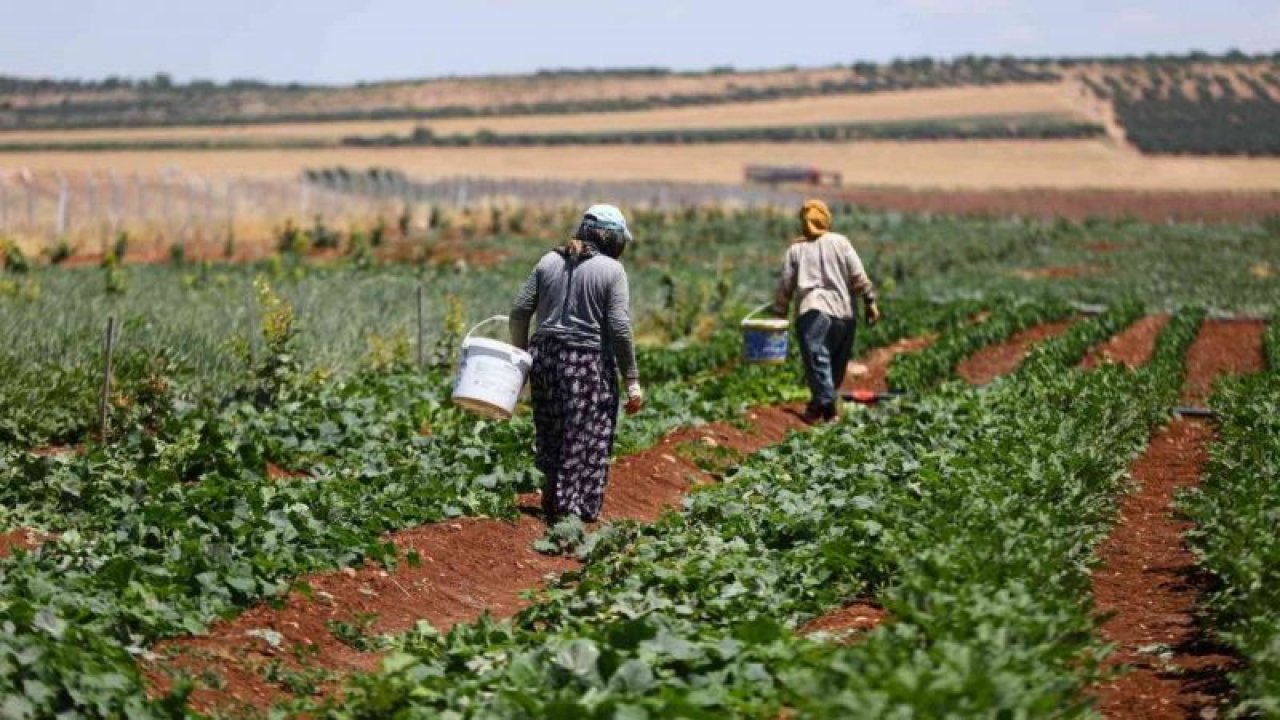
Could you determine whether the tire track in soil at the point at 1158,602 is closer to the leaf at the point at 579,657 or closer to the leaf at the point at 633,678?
the leaf at the point at 633,678

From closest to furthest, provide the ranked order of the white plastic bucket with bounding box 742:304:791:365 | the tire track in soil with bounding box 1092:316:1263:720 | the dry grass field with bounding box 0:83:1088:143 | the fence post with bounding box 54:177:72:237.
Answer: the tire track in soil with bounding box 1092:316:1263:720
the white plastic bucket with bounding box 742:304:791:365
the fence post with bounding box 54:177:72:237
the dry grass field with bounding box 0:83:1088:143

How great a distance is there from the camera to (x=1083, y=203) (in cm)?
6631

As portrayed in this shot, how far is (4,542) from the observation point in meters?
9.26

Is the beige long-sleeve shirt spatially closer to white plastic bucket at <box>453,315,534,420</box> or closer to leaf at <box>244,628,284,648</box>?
→ white plastic bucket at <box>453,315,534,420</box>

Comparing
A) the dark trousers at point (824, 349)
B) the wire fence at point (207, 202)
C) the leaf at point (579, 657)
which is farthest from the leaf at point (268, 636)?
the wire fence at point (207, 202)

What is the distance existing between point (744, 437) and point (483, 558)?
4.65m

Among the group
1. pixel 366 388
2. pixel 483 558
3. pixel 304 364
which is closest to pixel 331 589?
pixel 483 558

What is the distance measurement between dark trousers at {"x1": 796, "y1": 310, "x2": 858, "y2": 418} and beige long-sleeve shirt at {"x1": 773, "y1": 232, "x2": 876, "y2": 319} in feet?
0.25

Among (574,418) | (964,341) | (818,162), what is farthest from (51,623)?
(818,162)

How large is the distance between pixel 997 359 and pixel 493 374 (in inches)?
444

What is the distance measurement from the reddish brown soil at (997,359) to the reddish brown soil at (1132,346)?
0.64 metres

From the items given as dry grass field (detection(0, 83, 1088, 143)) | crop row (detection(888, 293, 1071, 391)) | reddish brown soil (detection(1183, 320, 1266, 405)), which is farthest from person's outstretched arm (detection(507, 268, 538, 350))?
dry grass field (detection(0, 83, 1088, 143))

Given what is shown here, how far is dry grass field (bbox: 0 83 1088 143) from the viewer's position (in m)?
99.5

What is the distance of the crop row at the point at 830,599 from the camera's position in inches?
231
